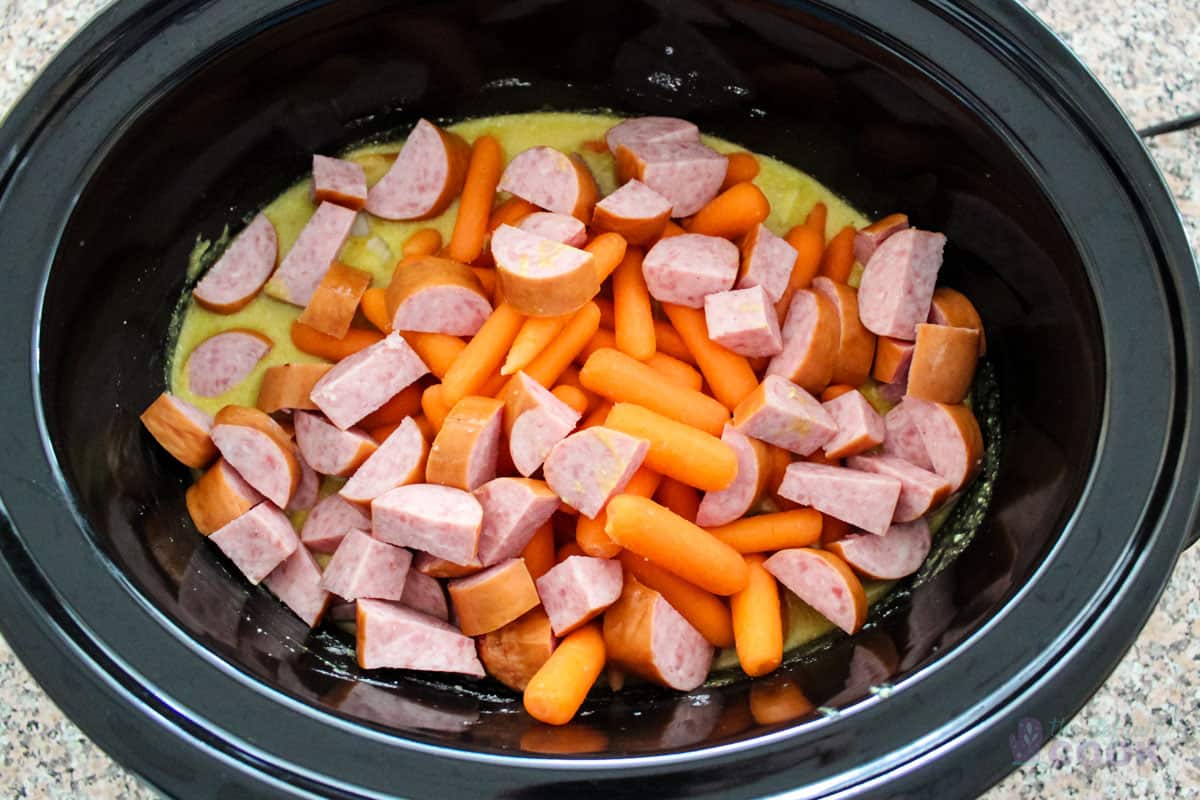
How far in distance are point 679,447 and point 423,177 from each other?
1.31ft

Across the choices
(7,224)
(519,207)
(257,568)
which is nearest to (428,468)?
(257,568)

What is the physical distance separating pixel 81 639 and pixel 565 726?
37 cm

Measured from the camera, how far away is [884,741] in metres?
0.80

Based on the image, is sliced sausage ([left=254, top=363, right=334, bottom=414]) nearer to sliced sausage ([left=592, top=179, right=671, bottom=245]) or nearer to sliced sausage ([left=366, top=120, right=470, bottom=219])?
sliced sausage ([left=366, top=120, right=470, bottom=219])

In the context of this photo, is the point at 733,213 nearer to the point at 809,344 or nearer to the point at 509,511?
the point at 809,344

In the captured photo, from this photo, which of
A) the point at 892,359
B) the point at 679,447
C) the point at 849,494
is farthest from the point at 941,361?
the point at 679,447

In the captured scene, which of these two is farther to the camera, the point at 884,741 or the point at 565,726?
the point at 565,726

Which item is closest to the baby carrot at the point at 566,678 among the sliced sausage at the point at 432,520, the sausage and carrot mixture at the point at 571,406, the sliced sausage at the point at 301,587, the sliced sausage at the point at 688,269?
the sausage and carrot mixture at the point at 571,406

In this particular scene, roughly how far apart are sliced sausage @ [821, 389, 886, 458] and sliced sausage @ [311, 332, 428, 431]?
0.39m

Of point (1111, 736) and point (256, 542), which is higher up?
point (256, 542)

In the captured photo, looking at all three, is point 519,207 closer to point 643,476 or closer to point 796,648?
point 643,476

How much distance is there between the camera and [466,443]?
1.01 metres

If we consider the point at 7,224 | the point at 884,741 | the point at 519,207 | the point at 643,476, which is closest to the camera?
the point at 884,741

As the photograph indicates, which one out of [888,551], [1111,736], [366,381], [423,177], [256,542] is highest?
[423,177]
